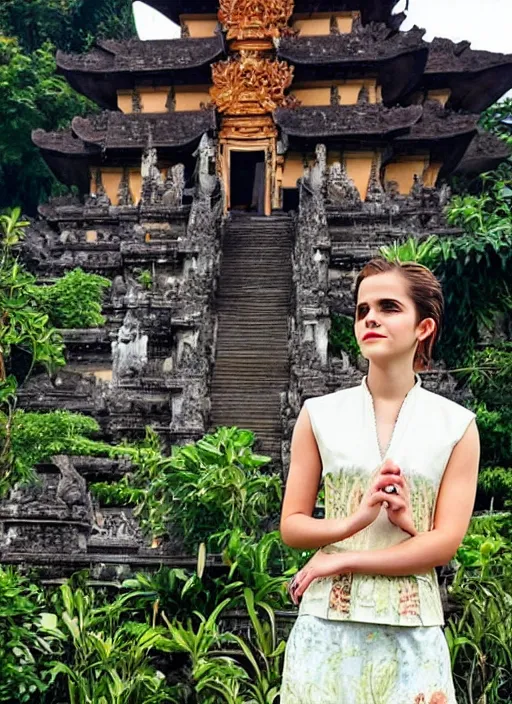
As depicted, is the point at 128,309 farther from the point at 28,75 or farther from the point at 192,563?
the point at 28,75

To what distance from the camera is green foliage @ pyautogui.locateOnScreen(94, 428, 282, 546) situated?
304 inches

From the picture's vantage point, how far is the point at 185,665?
669cm

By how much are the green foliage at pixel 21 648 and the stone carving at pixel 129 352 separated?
762 centimetres

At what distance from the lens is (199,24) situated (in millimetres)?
25484

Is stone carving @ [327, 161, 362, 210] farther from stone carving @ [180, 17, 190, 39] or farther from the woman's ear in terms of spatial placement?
the woman's ear

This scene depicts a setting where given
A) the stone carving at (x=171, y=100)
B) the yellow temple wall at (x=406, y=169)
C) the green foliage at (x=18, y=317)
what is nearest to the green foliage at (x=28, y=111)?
the stone carving at (x=171, y=100)

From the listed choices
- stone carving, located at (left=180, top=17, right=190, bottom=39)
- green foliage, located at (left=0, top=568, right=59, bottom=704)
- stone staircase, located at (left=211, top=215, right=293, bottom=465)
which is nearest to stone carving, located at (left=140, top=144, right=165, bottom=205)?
stone staircase, located at (left=211, top=215, right=293, bottom=465)

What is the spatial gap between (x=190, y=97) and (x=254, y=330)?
1049cm

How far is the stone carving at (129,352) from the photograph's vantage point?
14.5 meters

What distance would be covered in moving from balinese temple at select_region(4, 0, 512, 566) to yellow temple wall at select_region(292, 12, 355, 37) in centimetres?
5

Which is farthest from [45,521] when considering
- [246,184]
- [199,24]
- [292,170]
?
[246,184]

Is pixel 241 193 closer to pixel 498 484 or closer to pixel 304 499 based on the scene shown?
pixel 498 484

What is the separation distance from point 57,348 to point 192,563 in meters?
2.19

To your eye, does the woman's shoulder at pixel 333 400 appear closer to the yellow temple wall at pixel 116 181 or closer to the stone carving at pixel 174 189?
the stone carving at pixel 174 189
